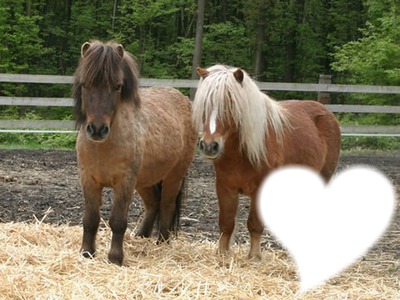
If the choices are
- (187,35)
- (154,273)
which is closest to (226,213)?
(154,273)

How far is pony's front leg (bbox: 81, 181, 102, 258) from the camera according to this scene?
15.2 ft

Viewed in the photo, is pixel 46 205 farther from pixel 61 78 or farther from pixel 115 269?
pixel 61 78

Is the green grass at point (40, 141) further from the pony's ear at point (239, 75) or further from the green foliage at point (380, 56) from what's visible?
the pony's ear at point (239, 75)

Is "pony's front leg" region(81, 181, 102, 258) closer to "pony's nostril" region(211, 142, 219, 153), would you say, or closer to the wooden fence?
"pony's nostril" region(211, 142, 219, 153)

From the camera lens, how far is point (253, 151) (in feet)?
15.3

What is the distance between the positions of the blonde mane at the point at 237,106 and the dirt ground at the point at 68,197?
141 cm

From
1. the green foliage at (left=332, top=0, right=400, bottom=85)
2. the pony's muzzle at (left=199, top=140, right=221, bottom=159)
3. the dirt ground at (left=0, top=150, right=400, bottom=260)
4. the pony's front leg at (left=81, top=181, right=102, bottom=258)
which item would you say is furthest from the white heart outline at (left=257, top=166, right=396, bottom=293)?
the green foliage at (left=332, top=0, right=400, bottom=85)

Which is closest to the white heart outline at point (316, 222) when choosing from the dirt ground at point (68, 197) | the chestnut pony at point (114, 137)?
the dirt ground at point (68, 197)

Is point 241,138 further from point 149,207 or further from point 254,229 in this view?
point 149,207

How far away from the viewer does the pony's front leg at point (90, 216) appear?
15.2 ft

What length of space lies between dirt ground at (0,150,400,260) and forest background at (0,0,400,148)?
32.7 feet

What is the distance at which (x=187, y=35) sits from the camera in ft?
A: 80.7

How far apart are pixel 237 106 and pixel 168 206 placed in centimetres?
148

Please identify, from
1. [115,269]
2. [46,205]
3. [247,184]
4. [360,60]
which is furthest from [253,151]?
[360,60]
